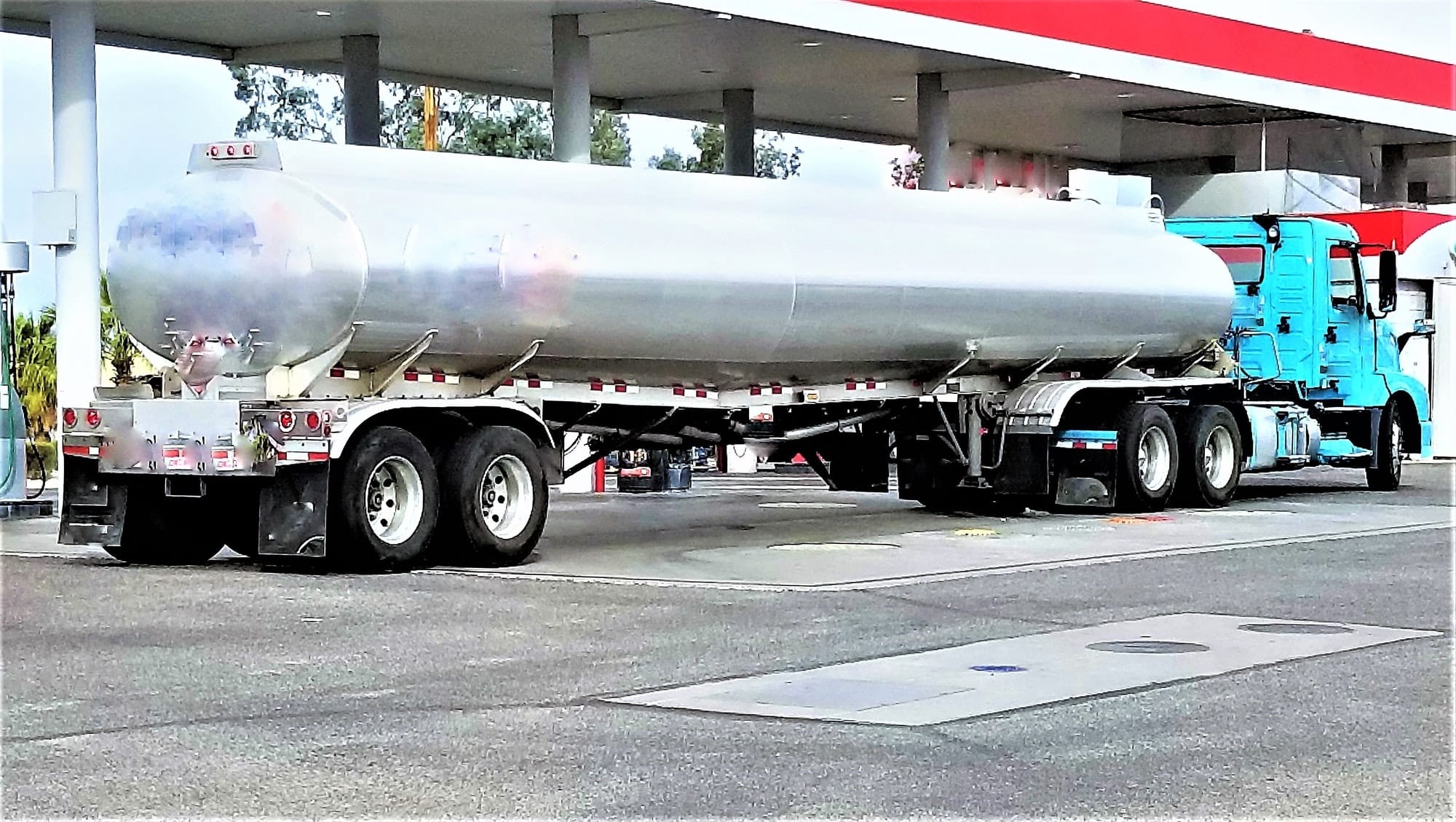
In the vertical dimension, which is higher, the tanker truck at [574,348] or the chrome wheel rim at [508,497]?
the tanker truck at [574,348]

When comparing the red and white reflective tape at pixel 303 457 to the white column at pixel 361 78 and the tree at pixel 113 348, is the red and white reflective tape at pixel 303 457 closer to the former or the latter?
the tree at pixel 113 348

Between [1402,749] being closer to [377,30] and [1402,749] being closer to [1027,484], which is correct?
[1027,484]

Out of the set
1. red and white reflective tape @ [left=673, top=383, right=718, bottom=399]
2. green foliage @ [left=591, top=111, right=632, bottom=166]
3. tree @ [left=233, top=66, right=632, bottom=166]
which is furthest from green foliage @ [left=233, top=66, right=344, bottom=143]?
red and white reflective tape @ [left=673, top=383, right=718, bottom=399]

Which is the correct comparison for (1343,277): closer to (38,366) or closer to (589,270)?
(589,270)

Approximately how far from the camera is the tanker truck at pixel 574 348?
50.7 feet

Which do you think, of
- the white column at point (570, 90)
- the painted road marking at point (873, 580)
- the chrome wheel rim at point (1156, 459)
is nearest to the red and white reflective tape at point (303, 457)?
the painted road marking at point (873, 580)

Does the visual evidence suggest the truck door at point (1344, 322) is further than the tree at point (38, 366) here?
→ No

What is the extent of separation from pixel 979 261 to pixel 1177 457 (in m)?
3.95

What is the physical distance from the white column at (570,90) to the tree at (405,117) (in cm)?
2253

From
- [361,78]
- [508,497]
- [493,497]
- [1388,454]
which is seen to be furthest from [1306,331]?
[493,497]

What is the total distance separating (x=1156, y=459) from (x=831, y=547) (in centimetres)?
602

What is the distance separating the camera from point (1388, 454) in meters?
27.1

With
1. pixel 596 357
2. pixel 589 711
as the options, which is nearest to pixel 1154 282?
pixel 596 357

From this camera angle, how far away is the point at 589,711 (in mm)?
9609
